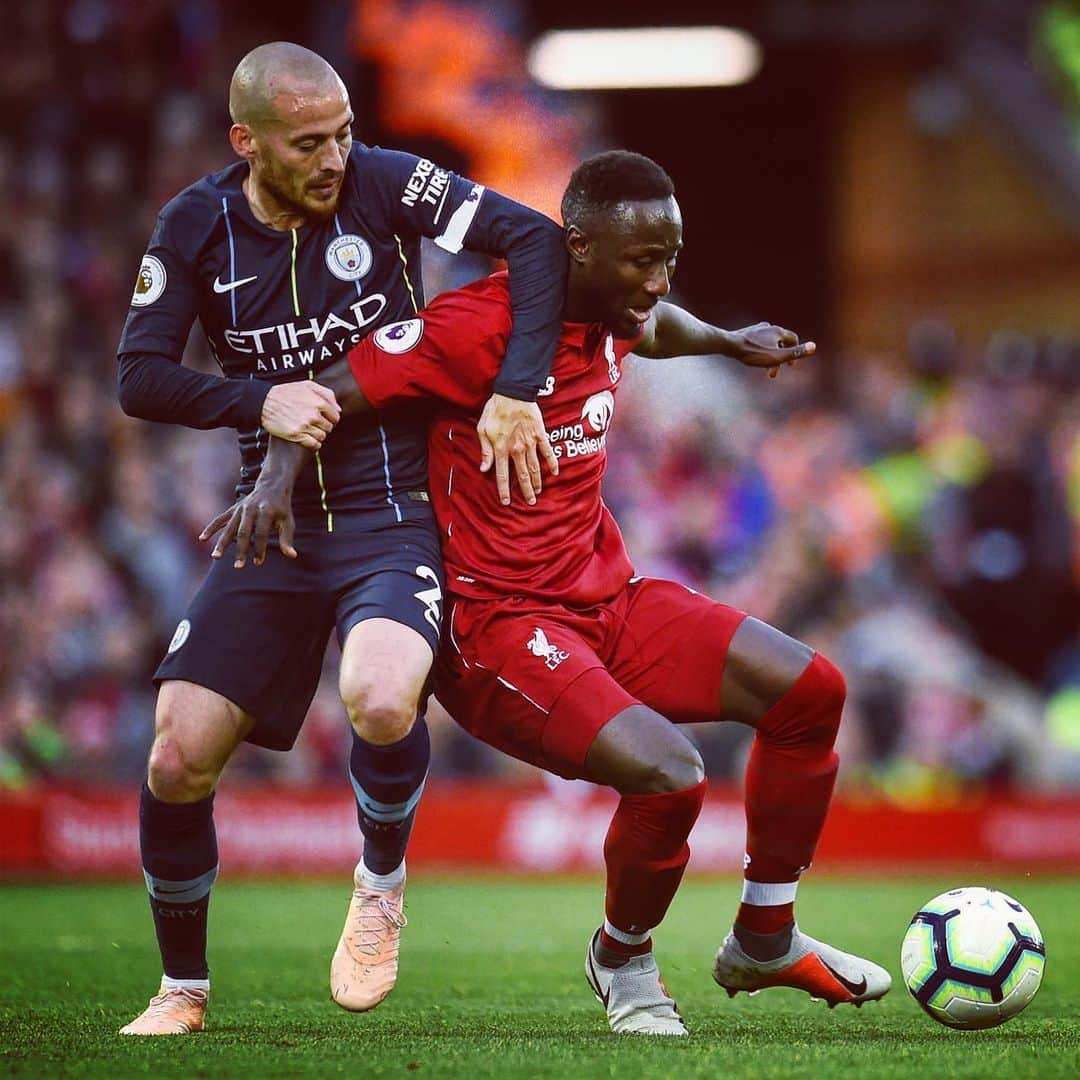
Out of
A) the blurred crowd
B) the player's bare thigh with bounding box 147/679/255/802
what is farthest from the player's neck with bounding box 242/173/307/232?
the blurred crowd

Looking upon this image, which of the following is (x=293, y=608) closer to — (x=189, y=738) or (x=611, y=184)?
(x=189, y=738)

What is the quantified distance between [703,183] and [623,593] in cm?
1478

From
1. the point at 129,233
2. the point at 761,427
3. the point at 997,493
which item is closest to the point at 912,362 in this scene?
the point at 761,427

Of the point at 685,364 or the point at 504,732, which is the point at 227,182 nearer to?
the point at 504,732

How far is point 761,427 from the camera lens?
13.5m

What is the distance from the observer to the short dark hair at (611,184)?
5039 millimetres

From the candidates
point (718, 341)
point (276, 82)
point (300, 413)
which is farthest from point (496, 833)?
point (276, 82)

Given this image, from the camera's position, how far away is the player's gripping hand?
579 centimetres

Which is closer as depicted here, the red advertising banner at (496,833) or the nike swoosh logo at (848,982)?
the nike swoosh logo at (848,982)

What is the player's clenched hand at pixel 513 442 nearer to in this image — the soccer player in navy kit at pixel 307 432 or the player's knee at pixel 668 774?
the soccer player in navy kit at pixel 307 432

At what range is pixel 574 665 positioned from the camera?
16.4 ft

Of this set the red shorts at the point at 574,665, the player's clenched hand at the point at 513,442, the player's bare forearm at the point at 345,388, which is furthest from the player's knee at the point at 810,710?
the player's bare forearm at the point at 345,388

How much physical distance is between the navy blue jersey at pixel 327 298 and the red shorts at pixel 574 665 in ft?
1.47

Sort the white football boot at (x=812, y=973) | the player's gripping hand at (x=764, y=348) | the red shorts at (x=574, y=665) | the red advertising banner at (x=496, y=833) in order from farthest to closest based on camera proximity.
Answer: the red advertising banner at (x=496, y=833) < the player's gripping hand at (x=764, y=348) < the white football boot at (x=812, y=973) < the red shorts at (x=574, y=665)
